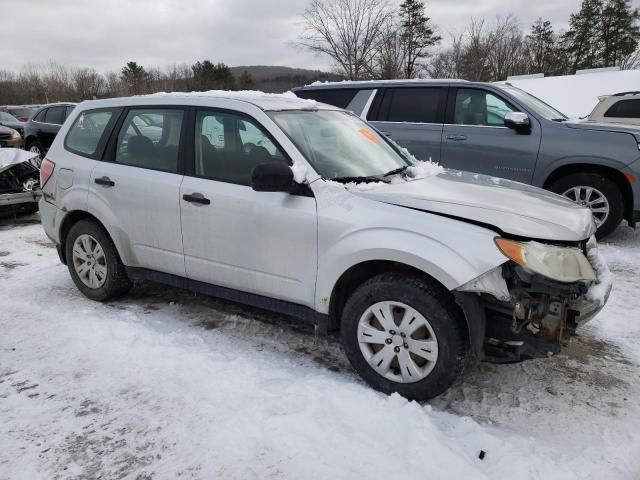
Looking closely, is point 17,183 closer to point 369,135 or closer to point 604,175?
point 369,135

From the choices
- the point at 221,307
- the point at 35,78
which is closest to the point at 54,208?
the point at 221,307

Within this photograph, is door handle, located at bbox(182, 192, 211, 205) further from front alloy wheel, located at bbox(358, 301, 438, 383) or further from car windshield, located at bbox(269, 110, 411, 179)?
front alloy wheel, located at bbox(358, 301, 438, 383)

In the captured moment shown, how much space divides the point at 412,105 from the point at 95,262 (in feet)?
15.4

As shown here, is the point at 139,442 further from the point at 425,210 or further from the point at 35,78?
the point at 35,78

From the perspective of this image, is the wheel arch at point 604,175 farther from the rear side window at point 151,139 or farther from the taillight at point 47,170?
the taillight at point 47,170

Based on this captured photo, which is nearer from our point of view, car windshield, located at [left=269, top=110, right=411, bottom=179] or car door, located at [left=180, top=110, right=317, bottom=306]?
car door, located at [left=180, top=110, right=317, bottom=306]

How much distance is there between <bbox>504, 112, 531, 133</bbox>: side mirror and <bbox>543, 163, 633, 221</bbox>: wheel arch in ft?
2.12

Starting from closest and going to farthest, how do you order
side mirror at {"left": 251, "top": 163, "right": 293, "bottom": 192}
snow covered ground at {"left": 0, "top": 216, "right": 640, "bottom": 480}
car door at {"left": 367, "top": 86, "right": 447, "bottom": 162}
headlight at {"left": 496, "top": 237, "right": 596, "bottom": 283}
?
snow covered ground at {"left": 0, "top": 216, "right": 640, "bottom": 480} < headlight at {"left": 496, "top": 237, "right": 596, "bottom": 283} < side mirror at {"left": 251, "top": 163, "right": 293, "bottom": 192} < car door at {"left": 367, "top": 86, "right": 447, "bottom": 162}

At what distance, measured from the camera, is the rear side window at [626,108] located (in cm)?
1009

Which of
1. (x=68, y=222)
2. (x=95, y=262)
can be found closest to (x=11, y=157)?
(x=68, y=222)

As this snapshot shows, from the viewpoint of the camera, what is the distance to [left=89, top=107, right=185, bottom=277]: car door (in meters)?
3.77

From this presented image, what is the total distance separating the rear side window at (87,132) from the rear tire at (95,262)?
65cm

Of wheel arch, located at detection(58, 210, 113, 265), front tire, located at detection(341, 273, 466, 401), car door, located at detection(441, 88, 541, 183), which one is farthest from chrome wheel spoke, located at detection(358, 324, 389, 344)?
car door, located at detection(441, 88, 541, 183)

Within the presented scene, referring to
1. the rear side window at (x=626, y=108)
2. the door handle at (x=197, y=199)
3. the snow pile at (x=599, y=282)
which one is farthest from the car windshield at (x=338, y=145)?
the rear side window at (x=626, y=108)
